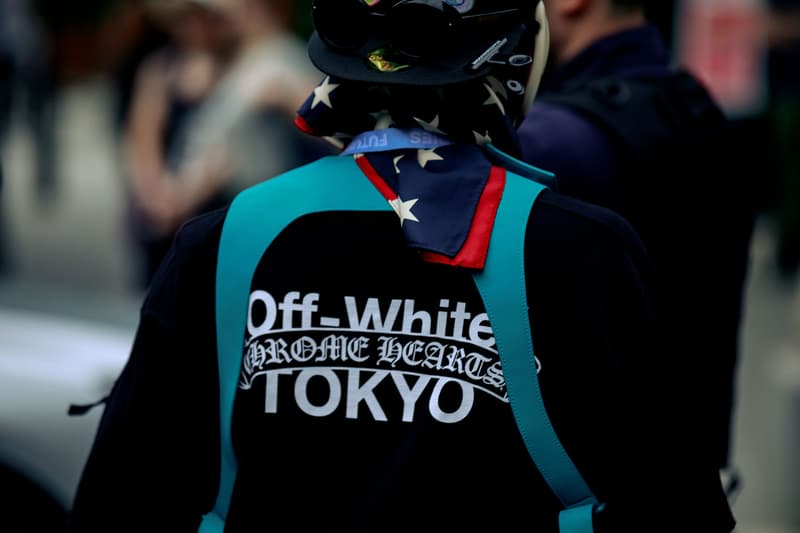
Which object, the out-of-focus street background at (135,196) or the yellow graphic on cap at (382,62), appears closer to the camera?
the yellow graphic on cap at (382,62)

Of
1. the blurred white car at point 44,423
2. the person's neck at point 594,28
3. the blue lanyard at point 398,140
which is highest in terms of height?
the blue lanyard at point 398,140

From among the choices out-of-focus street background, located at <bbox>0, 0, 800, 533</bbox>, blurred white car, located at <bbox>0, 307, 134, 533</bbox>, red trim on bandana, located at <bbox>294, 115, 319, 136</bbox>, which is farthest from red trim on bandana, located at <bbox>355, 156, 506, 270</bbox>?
blurred white car, located at <bbox>0, 307, 134, 533</bbox>

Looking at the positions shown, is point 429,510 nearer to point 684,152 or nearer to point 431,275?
point 431,275

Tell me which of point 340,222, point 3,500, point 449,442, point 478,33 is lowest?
point 3,500

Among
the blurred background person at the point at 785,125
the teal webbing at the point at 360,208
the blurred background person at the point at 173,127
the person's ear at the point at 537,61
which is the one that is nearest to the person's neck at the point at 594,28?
the person's ear at the point at 537,61

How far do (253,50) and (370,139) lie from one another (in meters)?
4.24

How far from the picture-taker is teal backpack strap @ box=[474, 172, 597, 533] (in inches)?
73.8

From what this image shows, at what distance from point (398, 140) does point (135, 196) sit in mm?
4592

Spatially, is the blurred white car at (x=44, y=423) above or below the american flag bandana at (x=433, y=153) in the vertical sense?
below

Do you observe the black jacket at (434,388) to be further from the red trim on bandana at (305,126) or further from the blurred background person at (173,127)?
the blurred background person at (173,127)

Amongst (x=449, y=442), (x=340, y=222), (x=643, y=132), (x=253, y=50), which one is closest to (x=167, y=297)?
(x=340, y=222)

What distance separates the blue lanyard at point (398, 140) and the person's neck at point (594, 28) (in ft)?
3.61

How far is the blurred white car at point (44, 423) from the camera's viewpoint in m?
3.78

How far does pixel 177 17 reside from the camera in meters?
6.30
